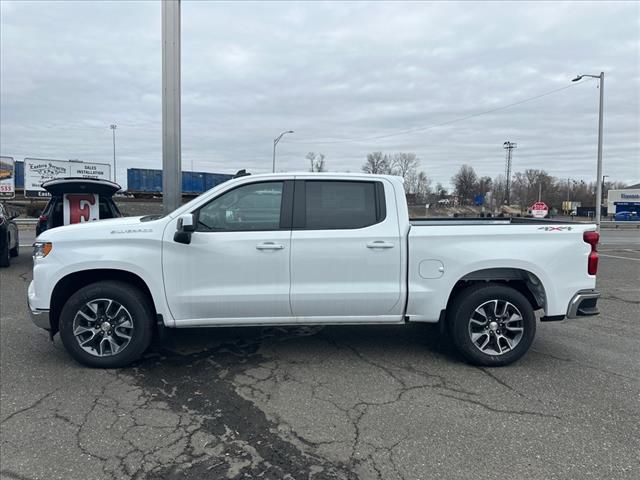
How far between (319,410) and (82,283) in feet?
8.91

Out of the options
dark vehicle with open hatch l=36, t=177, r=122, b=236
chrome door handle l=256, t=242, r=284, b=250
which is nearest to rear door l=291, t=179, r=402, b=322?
chrome door handle l=256, t=242, r=284, b=250

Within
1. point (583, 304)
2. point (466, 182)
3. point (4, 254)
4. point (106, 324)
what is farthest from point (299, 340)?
point (466, 182)

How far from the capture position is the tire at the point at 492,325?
15.0ft

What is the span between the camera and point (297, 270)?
4.48 m

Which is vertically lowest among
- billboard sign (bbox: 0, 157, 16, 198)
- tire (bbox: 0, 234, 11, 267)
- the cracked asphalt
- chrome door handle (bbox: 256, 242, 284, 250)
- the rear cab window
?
the cracked asphalt

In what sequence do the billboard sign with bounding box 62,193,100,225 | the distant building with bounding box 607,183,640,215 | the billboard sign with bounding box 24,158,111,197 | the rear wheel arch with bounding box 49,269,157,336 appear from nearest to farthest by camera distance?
the rear wheel arch with bounding box 49,269,157,336 < the billboard sign with bounding box 62,193,100,225 < the billboard sign with bounding box 24,158,111,197 < the distant building with bounding box 607,183,640,215

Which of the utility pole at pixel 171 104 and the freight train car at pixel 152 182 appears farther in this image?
the freight train car at pixel 152 182

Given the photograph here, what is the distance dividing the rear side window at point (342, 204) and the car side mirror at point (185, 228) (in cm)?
108

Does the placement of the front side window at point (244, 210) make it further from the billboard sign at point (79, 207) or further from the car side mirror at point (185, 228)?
the billboard sign at point (79, 207)

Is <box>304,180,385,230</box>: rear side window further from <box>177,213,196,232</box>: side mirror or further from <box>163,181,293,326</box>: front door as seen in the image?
<box>177,213,196,232</box>: side mirror

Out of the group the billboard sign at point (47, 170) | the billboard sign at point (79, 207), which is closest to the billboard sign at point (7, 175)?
the billboard sign at point (47, 170)

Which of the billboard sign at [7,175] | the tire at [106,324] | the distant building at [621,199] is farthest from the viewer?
the distant building at [621,199]

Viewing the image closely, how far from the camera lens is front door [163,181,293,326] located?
442 centimetres

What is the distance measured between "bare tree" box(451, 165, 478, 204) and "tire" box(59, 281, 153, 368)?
80.9 metres
